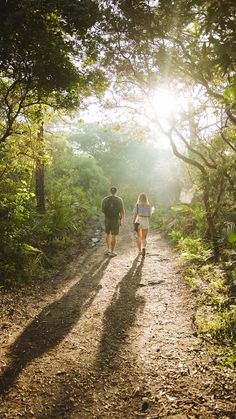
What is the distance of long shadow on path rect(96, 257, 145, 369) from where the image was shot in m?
4.47

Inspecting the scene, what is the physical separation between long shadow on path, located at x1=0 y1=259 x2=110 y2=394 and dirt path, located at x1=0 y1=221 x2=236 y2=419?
15 millimetres

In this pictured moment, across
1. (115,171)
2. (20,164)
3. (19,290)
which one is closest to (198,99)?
(20,164)

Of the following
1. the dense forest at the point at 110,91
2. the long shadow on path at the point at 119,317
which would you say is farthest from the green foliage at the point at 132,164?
the long shadow on path at the point at 119,317

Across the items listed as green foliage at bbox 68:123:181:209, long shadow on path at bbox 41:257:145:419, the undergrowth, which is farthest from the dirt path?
green foliage at bbox 68:123:181:209

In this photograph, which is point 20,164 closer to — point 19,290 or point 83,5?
point 19,290

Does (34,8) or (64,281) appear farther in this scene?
(64,281)

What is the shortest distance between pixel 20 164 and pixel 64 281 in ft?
10.8

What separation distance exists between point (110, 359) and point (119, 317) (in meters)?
1.34

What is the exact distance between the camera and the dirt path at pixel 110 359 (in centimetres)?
335

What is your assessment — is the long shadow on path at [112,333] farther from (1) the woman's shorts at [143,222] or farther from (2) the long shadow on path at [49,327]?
(1) the woman's shorts at [143,222]

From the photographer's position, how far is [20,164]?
7.97 meters

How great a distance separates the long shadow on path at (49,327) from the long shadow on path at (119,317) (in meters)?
0.56

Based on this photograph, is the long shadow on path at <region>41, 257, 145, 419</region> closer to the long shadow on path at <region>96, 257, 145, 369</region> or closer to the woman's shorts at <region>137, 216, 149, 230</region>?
the long shadow on path at <region>96, 257, 145, 369</region>

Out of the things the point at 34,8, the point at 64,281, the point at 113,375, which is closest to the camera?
the point at 113,375
